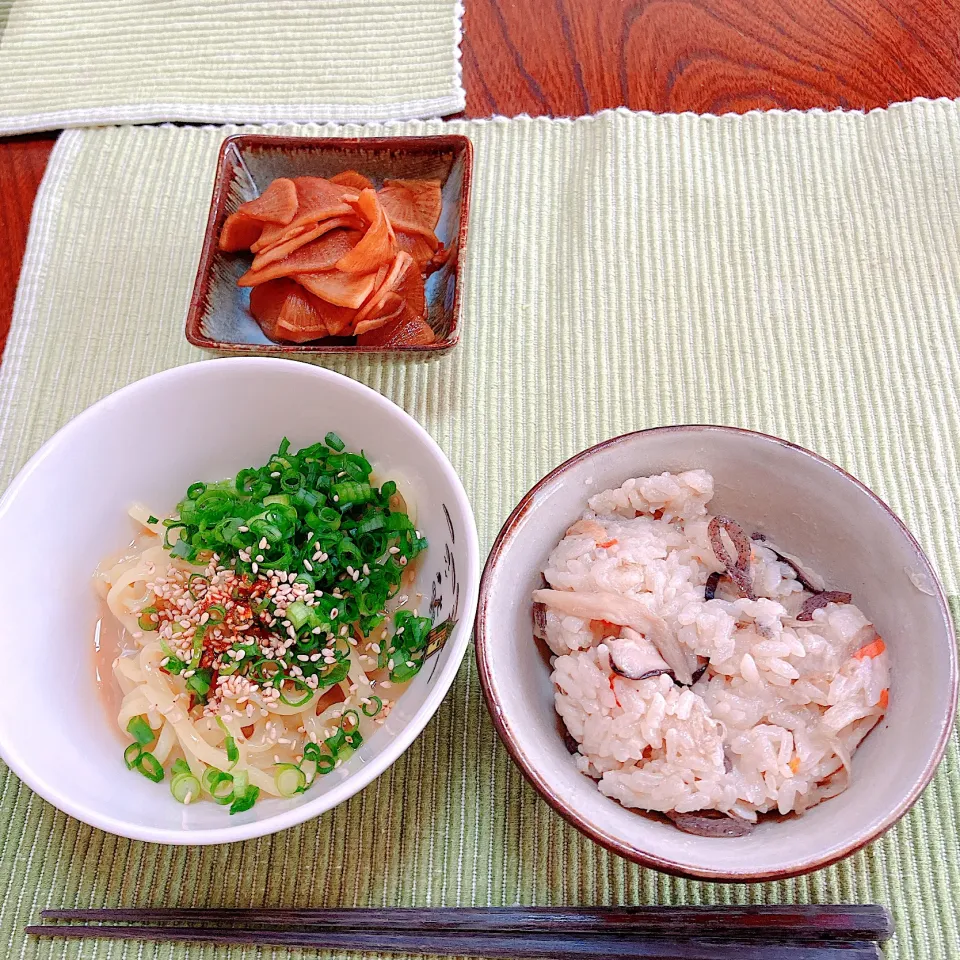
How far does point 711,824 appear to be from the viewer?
106 cm

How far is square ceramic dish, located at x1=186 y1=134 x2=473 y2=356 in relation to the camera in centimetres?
155

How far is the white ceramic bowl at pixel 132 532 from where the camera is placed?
1031 mm

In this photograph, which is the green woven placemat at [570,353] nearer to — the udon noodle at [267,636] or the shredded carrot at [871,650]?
the udon noodle at [267,636]

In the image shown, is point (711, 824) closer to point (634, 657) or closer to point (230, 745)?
point (634, 657)

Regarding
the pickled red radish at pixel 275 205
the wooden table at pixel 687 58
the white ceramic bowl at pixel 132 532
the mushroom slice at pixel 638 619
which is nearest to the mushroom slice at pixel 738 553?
the mushroom slice at pixel 638 619

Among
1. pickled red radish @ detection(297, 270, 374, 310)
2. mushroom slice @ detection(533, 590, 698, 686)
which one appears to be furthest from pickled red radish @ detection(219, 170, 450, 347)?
mushroom slice @ detection(533, 590, 698, 686)

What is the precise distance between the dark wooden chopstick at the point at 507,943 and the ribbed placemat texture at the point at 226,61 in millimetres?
1780

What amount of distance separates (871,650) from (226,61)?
207cm

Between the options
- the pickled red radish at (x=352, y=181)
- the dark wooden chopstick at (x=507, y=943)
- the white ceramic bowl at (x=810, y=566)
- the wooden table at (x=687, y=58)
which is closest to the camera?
the white ceramic bowl at (x=810, y=566)

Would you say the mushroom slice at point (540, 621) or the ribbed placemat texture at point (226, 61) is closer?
the mushroom slice at point (540, 621)

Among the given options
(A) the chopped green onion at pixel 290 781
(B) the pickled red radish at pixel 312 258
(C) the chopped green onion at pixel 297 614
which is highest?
(B) the pickled red radish at pixel 312 258

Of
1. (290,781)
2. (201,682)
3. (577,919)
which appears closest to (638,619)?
(577,919)

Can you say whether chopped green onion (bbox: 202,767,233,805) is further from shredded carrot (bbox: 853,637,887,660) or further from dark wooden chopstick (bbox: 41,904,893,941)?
shredded carrot (bbox: 853,637,887,660)

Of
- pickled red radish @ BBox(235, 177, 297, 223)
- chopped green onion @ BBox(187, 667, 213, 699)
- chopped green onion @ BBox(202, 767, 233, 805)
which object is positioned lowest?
chopped green onion @ BBox(202, 767, 233, 805)
